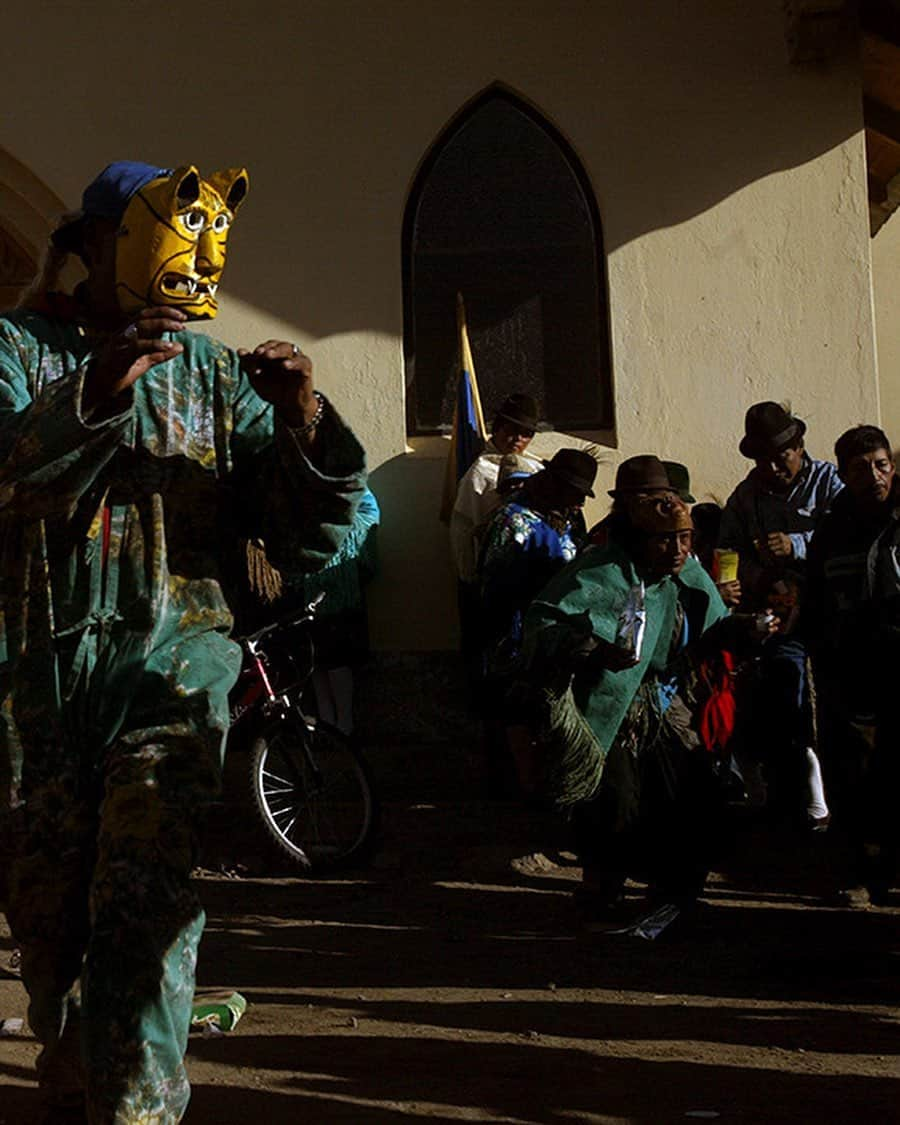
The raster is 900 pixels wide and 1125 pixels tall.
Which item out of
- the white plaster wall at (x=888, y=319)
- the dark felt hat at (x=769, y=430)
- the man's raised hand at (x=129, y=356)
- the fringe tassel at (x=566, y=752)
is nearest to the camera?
the man's raised hand at (x=129, y=356)

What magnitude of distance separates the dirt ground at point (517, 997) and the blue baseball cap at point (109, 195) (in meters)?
2.05

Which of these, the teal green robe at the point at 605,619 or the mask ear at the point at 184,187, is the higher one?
the mask ear at the point at 184,187

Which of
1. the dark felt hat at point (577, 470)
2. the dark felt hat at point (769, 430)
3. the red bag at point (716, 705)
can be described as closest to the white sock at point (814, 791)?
the red bag at point (716, 705)

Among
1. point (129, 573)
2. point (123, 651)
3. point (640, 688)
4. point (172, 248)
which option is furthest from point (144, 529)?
point (640, 688)

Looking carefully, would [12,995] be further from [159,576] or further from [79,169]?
[79,169]

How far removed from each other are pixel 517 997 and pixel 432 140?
5.79 meters

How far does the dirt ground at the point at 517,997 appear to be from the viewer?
446 cm

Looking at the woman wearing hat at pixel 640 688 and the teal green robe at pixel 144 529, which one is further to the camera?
the woman wearing hat at pixel 640 688

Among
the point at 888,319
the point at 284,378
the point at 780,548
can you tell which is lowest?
the point at 284,378

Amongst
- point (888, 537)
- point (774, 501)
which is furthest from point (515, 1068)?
point (774, 501)

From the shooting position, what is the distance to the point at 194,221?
3594mm

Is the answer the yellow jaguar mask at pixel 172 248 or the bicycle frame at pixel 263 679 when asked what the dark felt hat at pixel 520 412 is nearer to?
the bicycle frame at pixel 263 679

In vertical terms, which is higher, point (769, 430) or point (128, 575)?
point (769, 430)

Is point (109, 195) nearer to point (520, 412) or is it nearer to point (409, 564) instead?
point (520, 412)
